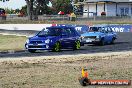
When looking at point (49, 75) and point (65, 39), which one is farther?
point (65, 39)

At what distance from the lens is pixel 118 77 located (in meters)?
12.4

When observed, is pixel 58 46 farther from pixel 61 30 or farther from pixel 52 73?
pixel 52 73

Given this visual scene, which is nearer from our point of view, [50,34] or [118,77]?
[118,77]

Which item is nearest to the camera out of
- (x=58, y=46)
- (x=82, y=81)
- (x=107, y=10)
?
(x=82, y=81)

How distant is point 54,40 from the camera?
79.9 ft

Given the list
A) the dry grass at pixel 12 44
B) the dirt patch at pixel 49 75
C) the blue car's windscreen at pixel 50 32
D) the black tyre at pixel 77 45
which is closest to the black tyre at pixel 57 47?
the blue car's windscreen at pixel 50 32

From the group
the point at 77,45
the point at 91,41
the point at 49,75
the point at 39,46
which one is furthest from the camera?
the point at 91,41

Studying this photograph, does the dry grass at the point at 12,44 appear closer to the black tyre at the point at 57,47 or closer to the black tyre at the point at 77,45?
the black tyre at the point at 77,45

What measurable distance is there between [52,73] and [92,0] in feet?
244

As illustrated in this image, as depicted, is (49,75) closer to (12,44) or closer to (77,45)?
(77,45)

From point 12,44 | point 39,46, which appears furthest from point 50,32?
point 12,44

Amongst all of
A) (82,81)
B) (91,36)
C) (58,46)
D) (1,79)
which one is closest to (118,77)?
(1,79)

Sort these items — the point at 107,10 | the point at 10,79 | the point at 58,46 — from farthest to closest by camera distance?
the point at 107,10 < the point at 58,46 < the point at 10,79

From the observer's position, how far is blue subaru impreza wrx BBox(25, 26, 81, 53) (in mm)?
24219
